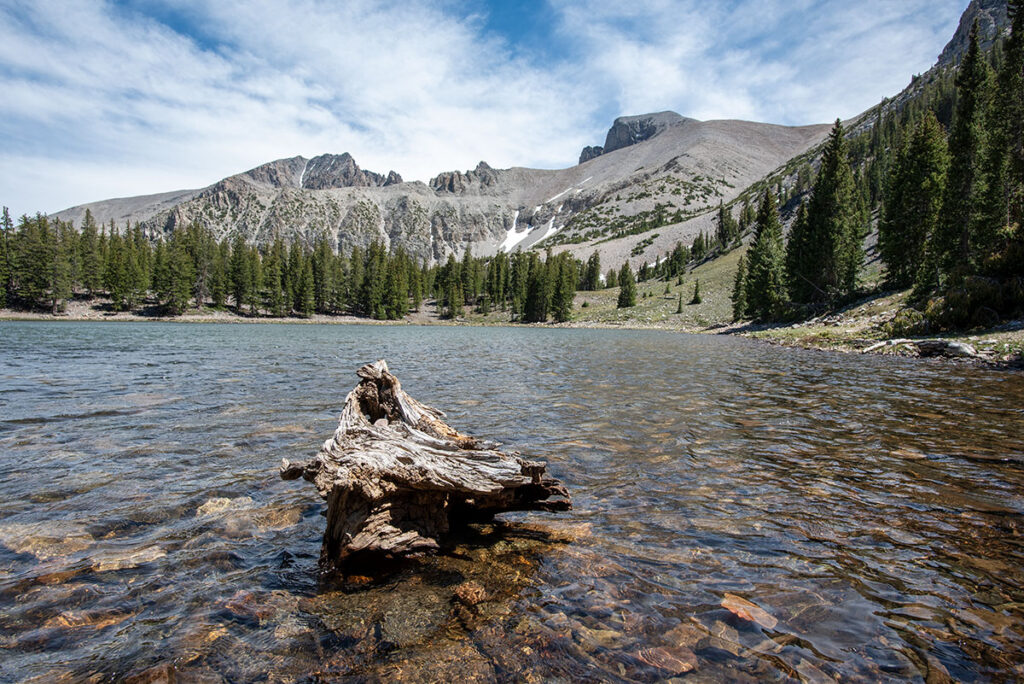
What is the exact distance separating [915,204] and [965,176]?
987 cm

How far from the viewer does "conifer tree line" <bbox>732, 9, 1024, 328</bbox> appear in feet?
94.2

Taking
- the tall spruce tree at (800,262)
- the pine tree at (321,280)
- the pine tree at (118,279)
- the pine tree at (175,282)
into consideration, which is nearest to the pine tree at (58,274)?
the pine tree at (118,279)

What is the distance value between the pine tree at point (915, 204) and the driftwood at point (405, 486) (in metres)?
51.3

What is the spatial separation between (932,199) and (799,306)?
53.4 ft

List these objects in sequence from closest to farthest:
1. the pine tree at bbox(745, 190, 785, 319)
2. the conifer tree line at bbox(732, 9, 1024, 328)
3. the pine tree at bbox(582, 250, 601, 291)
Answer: the conifer tree line at bbox(732, 9, 1024, 328) < the pine tree at bbox(745, 190, 785, 319) < the pine tree at bbox(582, 250, 601, 291)

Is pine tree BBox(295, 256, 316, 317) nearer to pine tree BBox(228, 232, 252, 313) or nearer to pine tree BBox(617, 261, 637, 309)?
pine tree BBox(228, 232, 252, 313)

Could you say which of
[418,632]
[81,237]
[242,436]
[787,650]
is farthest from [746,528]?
[81,237]

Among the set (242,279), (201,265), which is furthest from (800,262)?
(201,265)

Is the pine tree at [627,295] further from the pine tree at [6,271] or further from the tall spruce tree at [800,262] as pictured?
the pine tree at [6,271]

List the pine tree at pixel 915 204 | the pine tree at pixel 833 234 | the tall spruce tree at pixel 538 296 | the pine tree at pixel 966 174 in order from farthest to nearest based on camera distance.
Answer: the tall spruce tree at pixel 538 296 → the pine tree at pixel 833 234 → the pine tree at pixel 915 204 → the pine tree at pixel 966 174

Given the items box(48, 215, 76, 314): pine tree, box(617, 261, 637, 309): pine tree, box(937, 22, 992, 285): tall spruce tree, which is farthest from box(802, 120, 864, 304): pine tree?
box(48, 215, 76, 314): pine tree

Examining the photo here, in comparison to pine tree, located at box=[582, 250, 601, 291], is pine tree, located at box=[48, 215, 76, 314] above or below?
below

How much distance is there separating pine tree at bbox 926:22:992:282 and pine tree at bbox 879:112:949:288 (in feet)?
15.8

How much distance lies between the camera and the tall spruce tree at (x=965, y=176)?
3519cm
